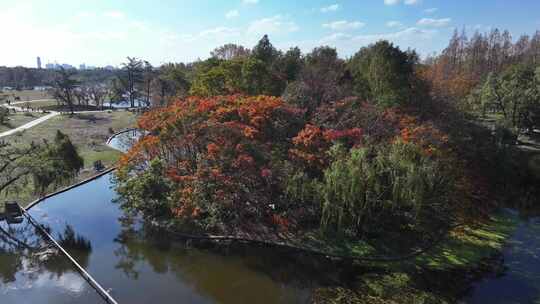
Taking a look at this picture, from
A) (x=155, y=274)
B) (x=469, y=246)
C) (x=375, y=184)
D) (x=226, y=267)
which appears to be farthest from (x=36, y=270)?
(x=469, y=246)

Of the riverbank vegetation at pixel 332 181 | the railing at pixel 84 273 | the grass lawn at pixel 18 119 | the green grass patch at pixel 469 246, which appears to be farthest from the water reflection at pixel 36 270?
the grass lawn at pixel 18 119

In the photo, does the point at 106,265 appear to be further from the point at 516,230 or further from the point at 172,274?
the point at 516,230

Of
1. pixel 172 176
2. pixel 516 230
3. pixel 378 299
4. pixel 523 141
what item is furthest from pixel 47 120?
pixel 523 141

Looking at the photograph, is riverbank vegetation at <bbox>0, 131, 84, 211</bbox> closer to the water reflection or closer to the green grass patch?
the water reflection

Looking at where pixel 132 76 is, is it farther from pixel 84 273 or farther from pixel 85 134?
pixel 84 273

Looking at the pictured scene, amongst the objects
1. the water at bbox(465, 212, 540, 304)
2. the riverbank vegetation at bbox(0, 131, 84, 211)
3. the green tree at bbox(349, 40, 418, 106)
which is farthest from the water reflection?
the green tree at bbox(349, 40, 418, 106)

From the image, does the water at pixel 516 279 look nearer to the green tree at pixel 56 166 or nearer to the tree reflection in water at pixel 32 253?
the tree reflection in water at pixel 32 253
